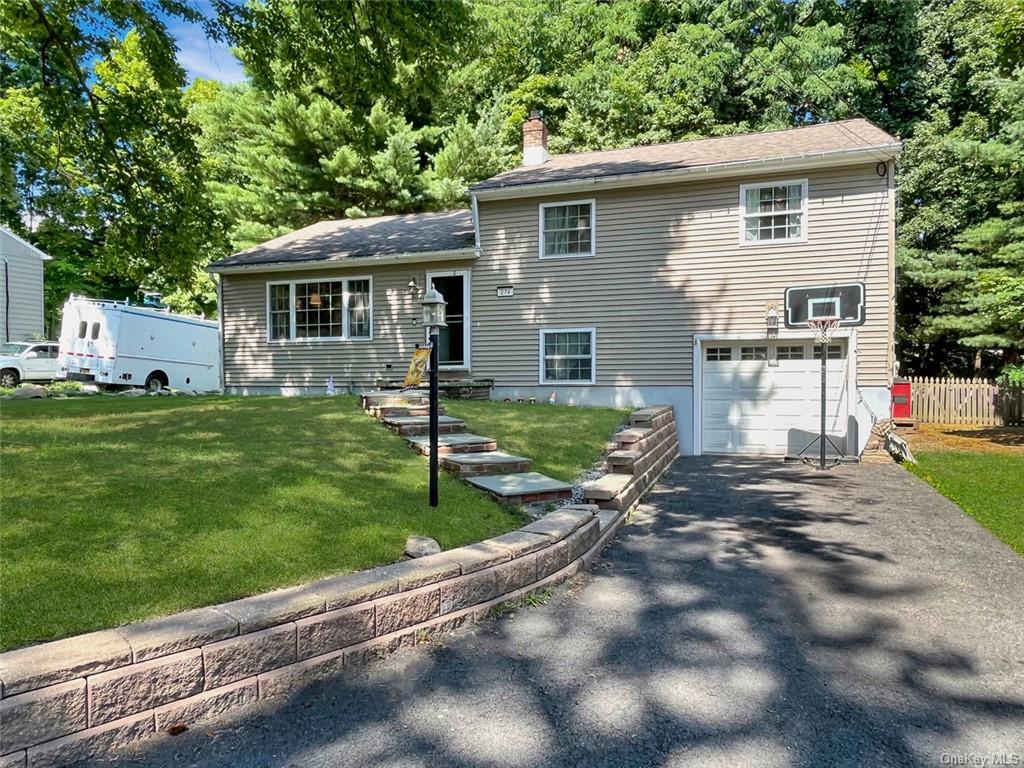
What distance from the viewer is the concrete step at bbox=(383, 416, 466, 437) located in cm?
732

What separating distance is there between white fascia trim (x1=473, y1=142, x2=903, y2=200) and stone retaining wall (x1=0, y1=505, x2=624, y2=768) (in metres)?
10.2

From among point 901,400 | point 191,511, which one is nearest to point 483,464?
point 191,511

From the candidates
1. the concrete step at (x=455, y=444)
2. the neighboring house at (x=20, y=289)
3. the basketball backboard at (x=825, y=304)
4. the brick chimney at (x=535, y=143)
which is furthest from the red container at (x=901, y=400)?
the neighboring house at (x=20, y=289)

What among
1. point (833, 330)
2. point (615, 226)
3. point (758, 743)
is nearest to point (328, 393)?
point (615, 226)

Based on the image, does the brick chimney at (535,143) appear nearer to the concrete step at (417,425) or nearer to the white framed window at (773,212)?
the white framed window at (773,212)

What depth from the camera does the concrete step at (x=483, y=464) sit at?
589 cm

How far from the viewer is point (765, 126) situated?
21750mm

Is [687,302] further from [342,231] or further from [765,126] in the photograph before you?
[765,126]

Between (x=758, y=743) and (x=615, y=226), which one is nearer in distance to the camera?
(x=758, y=743)

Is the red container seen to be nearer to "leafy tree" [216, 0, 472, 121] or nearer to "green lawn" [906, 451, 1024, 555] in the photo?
"green lawn" [906, 451, 1024, 555]

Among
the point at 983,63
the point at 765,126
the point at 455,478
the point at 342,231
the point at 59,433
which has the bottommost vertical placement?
the point at 455,478

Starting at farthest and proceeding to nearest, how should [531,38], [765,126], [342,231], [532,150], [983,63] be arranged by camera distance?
[531,38]
[765,126]
[983,63]
[342,231]
[532,150]

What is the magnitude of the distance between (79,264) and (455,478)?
30.3 meters

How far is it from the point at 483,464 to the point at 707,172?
865 cm
